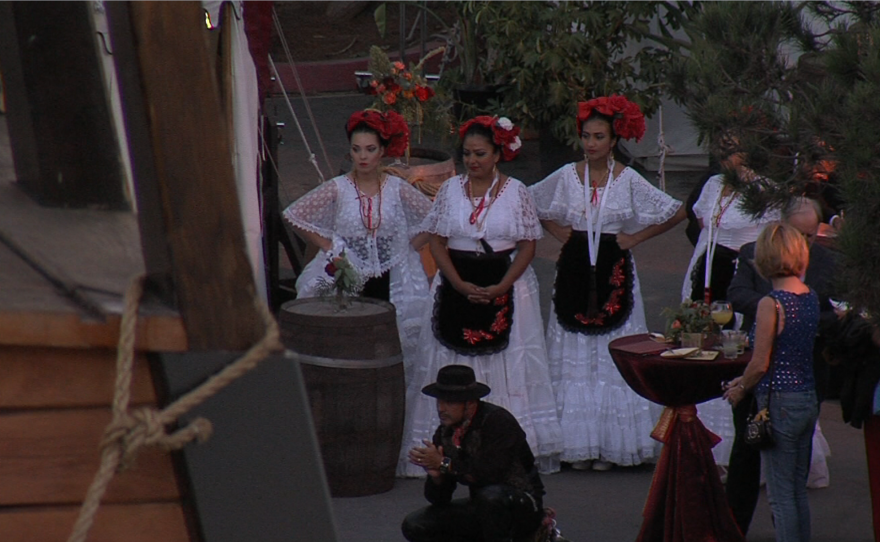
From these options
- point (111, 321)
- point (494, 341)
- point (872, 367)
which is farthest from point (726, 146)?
point (494, 341)

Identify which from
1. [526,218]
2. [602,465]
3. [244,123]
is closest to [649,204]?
[526,218]

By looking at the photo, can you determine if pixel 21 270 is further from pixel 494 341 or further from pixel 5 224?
pixel 494 341

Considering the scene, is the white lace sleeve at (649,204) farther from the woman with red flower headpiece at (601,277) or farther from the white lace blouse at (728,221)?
the white lace blouse at (728,221)

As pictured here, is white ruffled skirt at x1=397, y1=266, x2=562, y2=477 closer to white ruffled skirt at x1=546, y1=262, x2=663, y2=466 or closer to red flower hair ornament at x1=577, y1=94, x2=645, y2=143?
white ruffled skirt at x1=546, y1=262, x2=663, y2=466

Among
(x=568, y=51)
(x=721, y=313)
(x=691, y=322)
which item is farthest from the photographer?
(x=568, y=51)

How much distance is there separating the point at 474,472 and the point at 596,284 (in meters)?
1.63

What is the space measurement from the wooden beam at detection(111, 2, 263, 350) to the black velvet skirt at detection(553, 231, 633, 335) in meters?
4.49

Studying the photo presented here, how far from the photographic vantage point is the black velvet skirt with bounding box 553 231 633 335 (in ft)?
19.8

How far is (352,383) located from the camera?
217 inches

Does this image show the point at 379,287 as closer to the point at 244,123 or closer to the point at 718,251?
the point at 244,123

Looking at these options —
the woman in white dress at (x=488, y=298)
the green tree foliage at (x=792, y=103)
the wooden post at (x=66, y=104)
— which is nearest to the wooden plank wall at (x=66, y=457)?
the wooden post at (x=66, y=104)

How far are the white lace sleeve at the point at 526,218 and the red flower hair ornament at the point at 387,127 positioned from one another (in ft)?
2.35

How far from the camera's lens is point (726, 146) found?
348 centimetres

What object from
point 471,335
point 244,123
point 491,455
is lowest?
point 491,455
